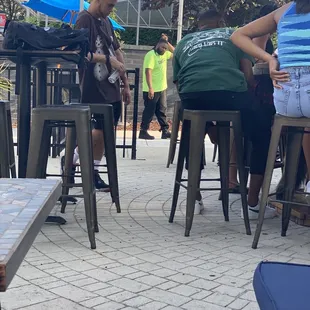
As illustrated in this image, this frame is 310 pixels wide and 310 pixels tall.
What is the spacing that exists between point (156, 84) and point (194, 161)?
23.7ft

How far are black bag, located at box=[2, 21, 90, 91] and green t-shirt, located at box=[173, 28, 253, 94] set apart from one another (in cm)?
91

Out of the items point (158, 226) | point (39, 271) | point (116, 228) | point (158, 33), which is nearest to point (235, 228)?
point (158, 226)

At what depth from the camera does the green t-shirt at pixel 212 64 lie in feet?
14.3

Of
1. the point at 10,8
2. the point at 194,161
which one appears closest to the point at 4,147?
the point at 194,161

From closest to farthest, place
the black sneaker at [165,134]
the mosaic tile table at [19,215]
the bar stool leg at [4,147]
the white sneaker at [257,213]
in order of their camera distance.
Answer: the mosaic tile table at [19,215], the bar stool leg at [4,147], the white sneaker at [257,213], the black sneaker at [165,134]

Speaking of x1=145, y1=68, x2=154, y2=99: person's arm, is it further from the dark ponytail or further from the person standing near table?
the dark ponytail

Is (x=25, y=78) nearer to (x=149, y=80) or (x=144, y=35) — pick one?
(x=149, y=80)

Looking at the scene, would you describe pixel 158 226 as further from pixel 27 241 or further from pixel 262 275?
pixel 27 241

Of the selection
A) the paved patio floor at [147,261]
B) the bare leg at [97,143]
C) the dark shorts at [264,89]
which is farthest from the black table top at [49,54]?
the dark shorts at [264,89]

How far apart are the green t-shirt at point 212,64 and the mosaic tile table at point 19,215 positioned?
263cm

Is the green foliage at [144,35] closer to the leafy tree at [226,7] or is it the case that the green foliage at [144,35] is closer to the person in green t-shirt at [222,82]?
the leafy tree at [226,7]

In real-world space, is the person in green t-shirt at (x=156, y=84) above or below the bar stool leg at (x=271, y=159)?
above

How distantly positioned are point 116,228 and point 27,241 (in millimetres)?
2948

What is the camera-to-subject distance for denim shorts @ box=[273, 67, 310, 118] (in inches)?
141
